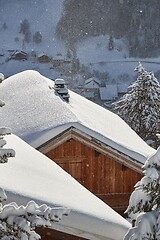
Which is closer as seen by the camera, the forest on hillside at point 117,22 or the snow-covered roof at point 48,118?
the snow-covered roof at point 48,118

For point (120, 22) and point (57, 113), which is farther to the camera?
point (120, 22)

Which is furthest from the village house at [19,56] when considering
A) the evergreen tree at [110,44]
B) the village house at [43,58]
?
the evergreen tree at [110,44]

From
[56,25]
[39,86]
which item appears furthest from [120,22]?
[39,86]

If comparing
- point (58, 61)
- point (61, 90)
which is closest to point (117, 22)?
point (58, 61)

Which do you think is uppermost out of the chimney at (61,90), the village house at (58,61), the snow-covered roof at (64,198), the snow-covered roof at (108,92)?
the village house at (58,61)

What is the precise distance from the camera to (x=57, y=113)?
38.2 ft

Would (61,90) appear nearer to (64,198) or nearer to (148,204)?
(64,198)

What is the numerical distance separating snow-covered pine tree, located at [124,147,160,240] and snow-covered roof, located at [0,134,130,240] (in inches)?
20.3

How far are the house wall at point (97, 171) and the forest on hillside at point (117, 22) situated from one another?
332 ft

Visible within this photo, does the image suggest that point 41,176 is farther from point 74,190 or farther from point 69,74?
point 69,74

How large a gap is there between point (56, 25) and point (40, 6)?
10.6m

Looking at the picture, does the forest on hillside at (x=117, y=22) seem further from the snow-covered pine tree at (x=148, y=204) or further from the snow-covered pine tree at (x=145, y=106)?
the snow-covered pine tree at (x=148, y=204)

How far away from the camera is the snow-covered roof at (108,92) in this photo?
247ft

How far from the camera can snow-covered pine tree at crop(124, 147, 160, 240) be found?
4562mm
